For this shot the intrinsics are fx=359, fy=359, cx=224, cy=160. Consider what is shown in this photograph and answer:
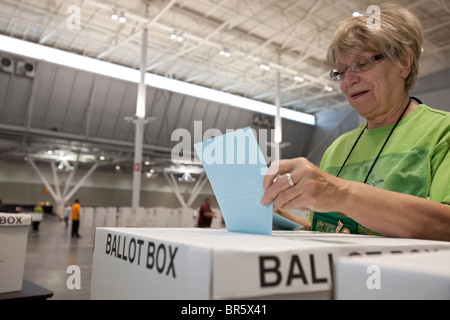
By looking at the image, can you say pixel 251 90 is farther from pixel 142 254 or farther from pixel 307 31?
pixel 142 254

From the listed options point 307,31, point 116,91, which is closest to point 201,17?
point 307,31

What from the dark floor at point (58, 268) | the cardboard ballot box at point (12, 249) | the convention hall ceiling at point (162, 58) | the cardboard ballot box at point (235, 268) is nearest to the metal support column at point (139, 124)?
the convention hall ceiling at point (162, 58)

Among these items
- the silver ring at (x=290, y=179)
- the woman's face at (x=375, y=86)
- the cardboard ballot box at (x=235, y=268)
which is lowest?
the cardboard ballot box at (x=235, y=268)

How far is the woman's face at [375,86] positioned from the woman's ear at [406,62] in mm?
16

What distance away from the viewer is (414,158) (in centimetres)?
111

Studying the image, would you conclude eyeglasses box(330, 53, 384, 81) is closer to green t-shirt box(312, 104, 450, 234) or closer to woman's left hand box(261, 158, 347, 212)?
green t-shirt box(312, 104, 450, 234)

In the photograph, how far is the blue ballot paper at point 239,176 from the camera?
742 millimetres

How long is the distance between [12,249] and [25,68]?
1348cm

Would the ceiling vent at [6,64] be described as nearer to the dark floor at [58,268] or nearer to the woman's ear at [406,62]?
the dark floor at [58,268]

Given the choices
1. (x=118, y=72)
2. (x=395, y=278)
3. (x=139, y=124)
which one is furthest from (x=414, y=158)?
(x=118, y=72)

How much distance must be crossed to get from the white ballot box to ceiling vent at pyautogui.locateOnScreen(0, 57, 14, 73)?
1651 cm

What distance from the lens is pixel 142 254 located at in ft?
2.12

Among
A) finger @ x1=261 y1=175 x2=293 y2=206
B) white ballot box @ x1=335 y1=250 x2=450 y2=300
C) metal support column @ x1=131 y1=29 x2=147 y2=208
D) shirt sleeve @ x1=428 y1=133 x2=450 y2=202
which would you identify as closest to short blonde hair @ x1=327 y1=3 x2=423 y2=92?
shirt sleeve @ x1=428 y1=133 x2=450 y2=202
